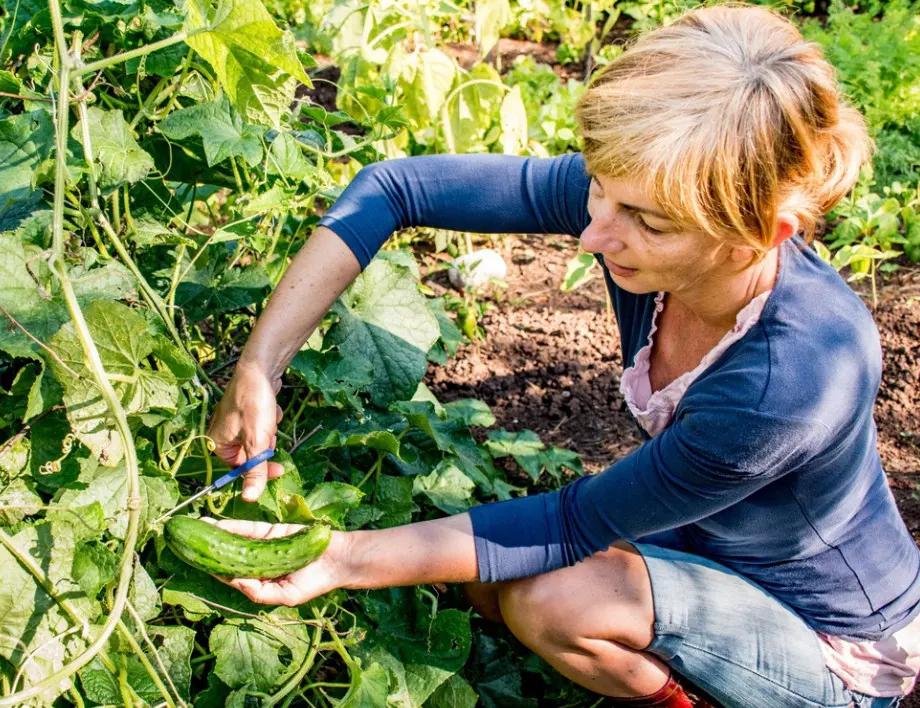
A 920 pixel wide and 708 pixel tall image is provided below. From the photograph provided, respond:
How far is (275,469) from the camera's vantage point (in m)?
1.76

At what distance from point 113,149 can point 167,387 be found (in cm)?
43

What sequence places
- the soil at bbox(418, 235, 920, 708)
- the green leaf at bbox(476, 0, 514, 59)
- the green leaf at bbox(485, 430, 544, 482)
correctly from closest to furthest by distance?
the green leaf at bbox(485, 430, 544, 482), the soil at bbox(418, 235, 920, 708), the green leaf at bbox(476, 0, 514, 59)

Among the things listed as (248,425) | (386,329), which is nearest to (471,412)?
(386,329)

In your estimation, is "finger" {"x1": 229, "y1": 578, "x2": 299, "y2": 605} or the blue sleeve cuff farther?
the blue sleeve cuff

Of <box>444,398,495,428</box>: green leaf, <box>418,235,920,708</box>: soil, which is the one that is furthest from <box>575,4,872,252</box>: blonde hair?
<box>418,235,920,708</box>: soil

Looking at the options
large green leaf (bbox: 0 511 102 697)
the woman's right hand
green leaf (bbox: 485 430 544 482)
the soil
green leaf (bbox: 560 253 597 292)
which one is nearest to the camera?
large green leaf (bbox: 0 511 102 697)

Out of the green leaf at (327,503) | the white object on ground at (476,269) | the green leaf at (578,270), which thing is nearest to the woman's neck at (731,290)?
the green leaf at (327,503)

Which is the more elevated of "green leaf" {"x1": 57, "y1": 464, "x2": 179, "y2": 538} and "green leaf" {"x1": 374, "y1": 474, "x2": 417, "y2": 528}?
"green leaf" {"x1": 57, "y1": 464, "x2": 179, "y2": 538}

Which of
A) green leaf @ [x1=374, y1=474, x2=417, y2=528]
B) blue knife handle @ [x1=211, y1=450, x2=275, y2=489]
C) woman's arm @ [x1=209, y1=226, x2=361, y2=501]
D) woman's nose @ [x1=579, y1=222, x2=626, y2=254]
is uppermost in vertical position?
woman's nose @ [x1=579, y1=222, x2=626, y2=254]

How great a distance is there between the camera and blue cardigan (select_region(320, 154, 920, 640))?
1593 mm

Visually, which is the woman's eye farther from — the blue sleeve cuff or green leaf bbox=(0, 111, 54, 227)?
green leaf bbox=(0, 111, 54, 227)

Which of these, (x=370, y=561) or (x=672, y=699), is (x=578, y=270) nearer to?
(x=672, y=699)

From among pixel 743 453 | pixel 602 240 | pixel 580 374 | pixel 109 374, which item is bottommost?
pixel 580 374

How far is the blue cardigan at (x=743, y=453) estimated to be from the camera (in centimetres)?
159
